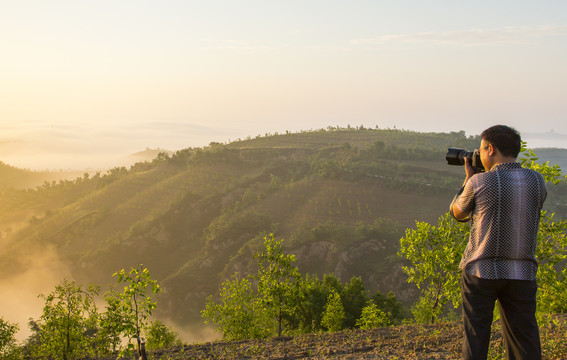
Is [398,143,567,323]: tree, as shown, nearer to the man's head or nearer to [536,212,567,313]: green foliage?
[536,212,567,313]: green foliage

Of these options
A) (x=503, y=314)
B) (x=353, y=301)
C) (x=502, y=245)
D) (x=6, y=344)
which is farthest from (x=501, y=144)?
(x=353, y=301)

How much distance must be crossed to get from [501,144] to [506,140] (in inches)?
2.6


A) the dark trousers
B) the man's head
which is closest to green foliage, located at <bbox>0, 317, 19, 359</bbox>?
the dark trousers

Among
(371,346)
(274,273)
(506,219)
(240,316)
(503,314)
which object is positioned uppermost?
(506,219)

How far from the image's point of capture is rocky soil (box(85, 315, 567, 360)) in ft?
30.5

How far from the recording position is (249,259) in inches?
1996

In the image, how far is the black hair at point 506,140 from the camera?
4.84 meters

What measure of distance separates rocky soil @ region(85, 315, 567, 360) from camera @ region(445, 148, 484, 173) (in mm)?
4729

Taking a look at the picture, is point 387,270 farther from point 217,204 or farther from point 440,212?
point 217,204

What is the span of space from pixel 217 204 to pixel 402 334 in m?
53.3

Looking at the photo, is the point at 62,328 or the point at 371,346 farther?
the point at 62,328

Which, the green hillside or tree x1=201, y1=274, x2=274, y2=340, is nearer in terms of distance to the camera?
tree x1=201, y1=274, x2=274, y2=340

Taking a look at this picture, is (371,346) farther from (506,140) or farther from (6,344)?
(6,344)

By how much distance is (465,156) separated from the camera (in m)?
5.59
